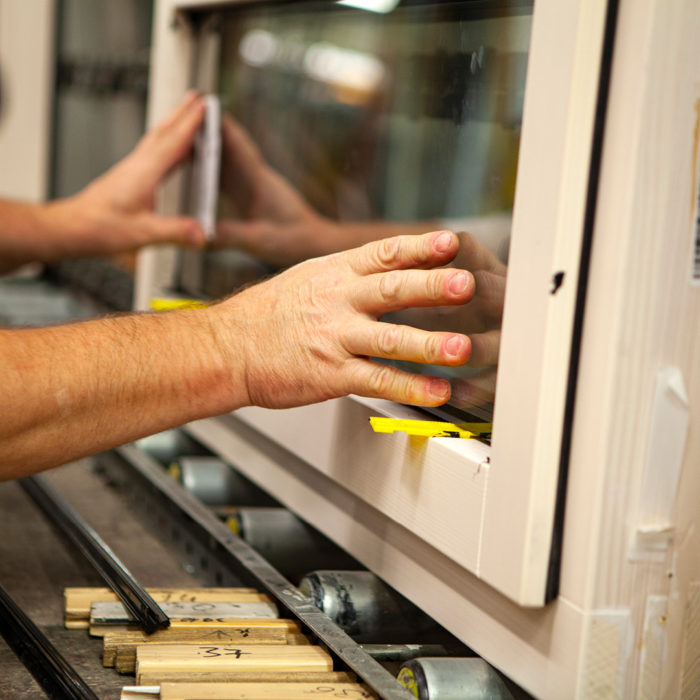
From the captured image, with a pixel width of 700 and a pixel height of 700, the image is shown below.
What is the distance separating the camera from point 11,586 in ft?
3.13

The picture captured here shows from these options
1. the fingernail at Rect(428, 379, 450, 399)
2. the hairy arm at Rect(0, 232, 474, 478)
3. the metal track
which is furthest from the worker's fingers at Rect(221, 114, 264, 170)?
the fingernail at Rect(428, 379, 450, 399)

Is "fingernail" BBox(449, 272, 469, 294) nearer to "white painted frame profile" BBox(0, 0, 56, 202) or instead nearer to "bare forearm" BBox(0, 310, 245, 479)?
"bare forearm" BBox(0, 310, 245, 479)

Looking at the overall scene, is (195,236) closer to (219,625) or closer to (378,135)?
(378,135)

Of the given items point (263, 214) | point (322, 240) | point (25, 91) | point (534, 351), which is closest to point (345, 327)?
point (534, 351)

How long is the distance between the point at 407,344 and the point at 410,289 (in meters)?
0.05

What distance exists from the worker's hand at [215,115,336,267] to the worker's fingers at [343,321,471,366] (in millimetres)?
401

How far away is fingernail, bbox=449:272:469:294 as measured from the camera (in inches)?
29.1

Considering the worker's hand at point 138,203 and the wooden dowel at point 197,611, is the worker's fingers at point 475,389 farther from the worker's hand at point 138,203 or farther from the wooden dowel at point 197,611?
the worker's hand at point 138,203

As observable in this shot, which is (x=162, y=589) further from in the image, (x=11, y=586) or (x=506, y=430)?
(x=506, y=430)

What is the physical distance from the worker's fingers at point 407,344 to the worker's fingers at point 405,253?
51mm

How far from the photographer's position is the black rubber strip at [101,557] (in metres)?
0.79

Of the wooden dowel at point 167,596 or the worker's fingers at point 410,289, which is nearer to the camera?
the worker's fingers at point 410,289

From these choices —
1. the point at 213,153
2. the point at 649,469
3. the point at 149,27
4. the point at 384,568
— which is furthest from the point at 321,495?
the point at 149,27

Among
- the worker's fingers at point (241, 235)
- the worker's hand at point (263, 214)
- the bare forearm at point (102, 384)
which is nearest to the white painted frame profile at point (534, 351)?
the bare forearm at point (102, 384)
